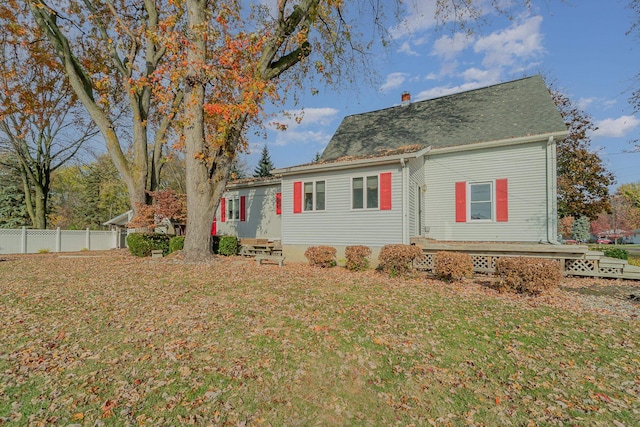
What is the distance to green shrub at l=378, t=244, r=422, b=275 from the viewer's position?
8500 mm

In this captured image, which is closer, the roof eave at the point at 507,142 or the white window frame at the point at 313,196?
the roof eave at the point at 507,142

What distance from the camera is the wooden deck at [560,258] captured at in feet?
27.3

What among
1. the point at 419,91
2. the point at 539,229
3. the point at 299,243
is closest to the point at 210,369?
the point at 299,243

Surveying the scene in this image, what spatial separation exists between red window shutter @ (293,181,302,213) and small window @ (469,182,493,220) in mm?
6528

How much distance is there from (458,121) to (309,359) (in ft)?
40.9

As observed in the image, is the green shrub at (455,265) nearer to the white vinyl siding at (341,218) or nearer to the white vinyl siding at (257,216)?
the white vinyl siding at (341,218)

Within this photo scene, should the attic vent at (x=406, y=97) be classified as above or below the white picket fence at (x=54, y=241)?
above

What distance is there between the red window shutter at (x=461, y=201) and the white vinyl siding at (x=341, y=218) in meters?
2.80

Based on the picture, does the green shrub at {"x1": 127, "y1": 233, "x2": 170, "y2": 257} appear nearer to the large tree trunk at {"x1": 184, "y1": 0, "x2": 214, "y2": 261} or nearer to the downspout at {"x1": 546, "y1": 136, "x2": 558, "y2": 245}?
the large tree trunk at {"x1": 184, "y1": 0, "x2": 214, "y2": 261}

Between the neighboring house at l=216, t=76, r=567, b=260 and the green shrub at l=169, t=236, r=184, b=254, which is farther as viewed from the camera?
the green shrub at l=169, t=236, r=184, b=254

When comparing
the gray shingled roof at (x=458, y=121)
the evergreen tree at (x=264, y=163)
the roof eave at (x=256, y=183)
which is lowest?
the roof eave at (x=256, y=183)

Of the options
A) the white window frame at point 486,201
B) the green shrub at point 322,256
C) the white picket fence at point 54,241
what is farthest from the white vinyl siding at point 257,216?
the white picket fence at point 54,241

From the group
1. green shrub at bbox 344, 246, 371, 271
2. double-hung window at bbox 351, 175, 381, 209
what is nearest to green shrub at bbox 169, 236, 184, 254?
double-hung window at bbox 351, 175, 381, 209

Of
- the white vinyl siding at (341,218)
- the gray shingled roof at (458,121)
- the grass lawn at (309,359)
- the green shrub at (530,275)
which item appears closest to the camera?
the grass lawn at (309,359)
